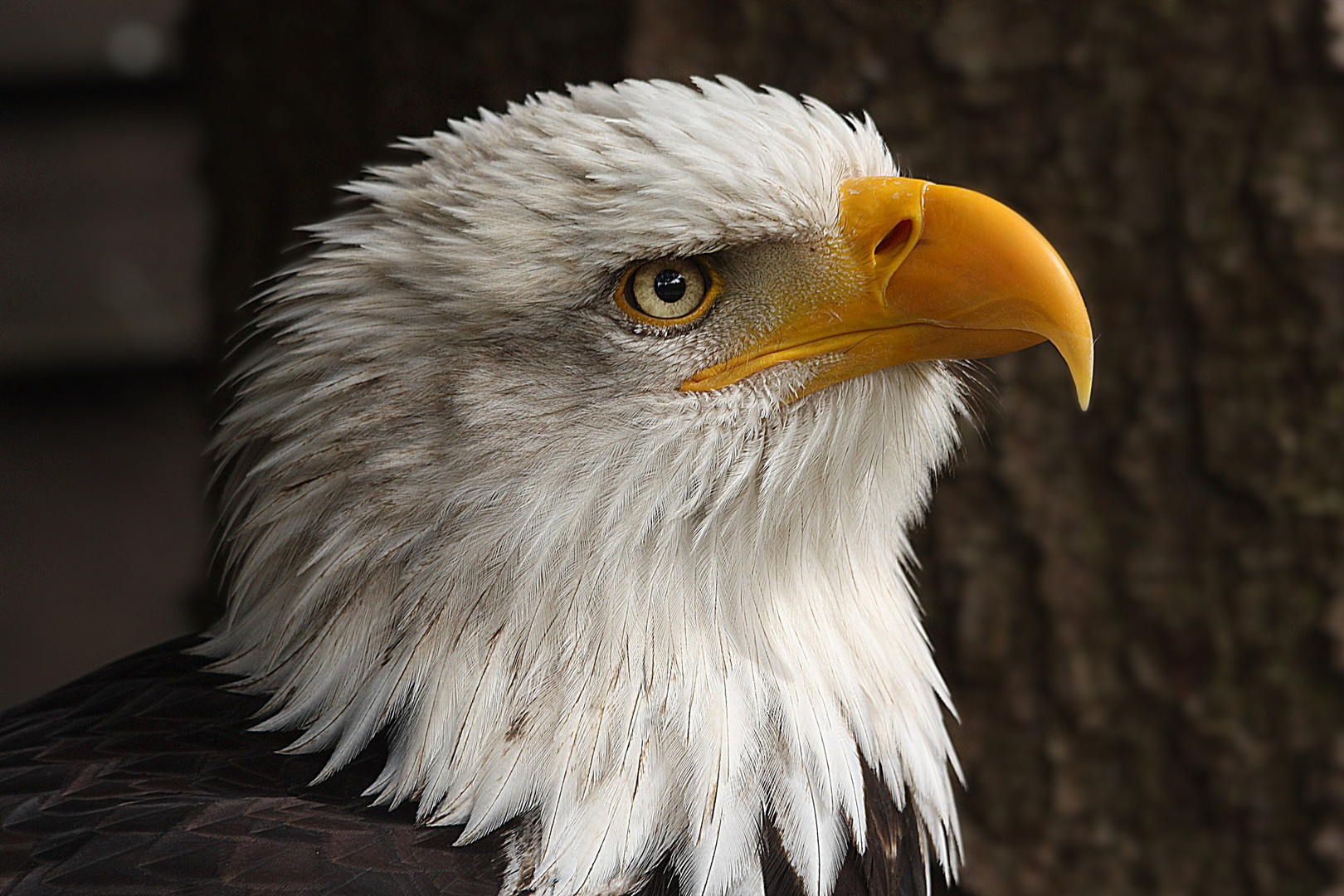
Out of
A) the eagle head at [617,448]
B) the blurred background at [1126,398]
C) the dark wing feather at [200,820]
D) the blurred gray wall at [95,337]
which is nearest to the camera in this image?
the dark wing feather at [200,820]

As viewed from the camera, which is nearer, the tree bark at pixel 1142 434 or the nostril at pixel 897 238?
the nostril at pixel 897 238

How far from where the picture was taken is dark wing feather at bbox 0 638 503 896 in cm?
142

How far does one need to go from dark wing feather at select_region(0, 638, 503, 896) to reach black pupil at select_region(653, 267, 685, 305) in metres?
0.70

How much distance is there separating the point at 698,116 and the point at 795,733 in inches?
31.3

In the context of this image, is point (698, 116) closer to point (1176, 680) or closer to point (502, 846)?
point (502, 846)

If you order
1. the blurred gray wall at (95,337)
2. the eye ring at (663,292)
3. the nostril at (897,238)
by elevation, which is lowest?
the blurred gray wall at (95,337)

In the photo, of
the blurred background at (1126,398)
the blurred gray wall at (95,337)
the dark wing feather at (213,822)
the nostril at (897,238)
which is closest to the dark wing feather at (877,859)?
the dark wing feather at (213,822)

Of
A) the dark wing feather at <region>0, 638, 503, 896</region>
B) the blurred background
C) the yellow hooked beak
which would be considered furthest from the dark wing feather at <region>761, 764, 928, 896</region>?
the blurred background

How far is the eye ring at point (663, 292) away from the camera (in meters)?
1.56

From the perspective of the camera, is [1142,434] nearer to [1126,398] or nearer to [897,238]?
[1126,398]

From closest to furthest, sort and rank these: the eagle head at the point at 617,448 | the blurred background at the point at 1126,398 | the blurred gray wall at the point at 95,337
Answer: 1. the eagle head at the point at 617,448
2. the blurred background at the point at 1126,398
3. the blurred gray wall at the point at 95,337

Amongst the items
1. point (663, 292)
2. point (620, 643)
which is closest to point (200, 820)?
point (620, 643)

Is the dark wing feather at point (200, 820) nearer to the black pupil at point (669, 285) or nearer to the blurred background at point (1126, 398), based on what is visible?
the black pupil at point (669, 285)

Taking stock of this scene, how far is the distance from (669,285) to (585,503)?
0.96 ft
